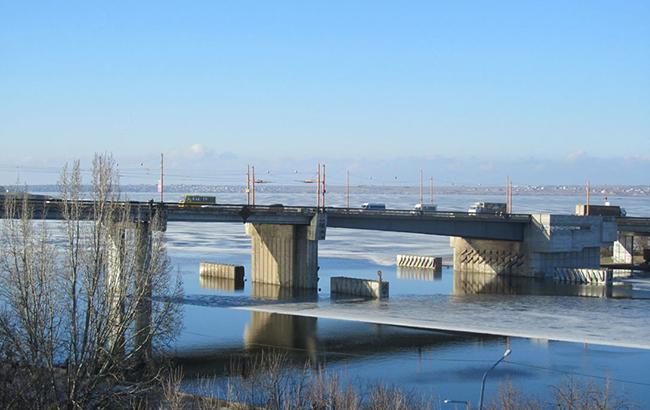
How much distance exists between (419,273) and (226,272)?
24.0m

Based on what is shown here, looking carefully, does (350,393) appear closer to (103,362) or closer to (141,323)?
(103,362)

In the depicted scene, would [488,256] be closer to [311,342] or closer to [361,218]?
[361,218]

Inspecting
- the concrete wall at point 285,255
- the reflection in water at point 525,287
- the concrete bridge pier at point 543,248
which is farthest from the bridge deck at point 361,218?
the reflection in water at point 525,287

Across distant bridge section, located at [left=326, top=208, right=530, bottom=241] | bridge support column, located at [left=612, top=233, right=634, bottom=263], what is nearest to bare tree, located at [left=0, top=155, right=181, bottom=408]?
distant bridge section, located at [left=326, top=208, right=530, bottom=241]

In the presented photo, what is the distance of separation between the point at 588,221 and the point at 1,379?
86887 mm

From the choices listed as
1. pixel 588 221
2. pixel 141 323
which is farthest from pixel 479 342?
pixel 588 221

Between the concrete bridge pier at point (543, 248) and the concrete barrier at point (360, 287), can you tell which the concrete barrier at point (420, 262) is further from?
the concrete barrier at point (360, 287)

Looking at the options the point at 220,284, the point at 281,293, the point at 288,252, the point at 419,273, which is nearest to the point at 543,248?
the point at 419,273

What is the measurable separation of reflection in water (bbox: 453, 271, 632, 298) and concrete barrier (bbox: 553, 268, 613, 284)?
1.30m

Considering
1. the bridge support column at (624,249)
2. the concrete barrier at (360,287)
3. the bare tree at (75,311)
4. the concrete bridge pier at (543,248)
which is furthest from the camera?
the bridge support column at (624,249)

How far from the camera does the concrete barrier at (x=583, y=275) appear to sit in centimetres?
10176

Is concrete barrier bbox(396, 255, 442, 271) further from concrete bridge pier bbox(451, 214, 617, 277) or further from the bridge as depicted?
the bridge

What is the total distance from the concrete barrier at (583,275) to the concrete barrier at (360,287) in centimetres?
2821

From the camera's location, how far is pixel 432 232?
4163 inches
